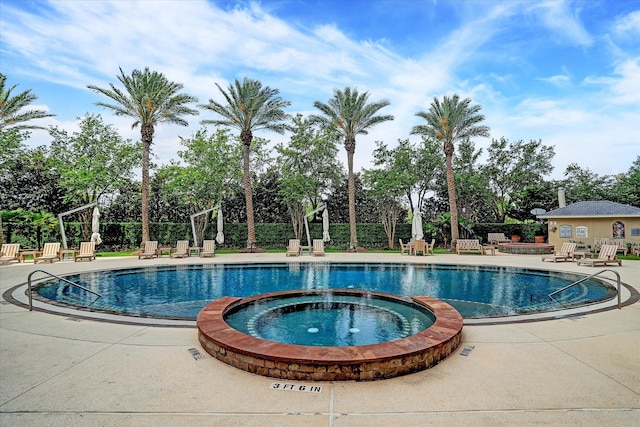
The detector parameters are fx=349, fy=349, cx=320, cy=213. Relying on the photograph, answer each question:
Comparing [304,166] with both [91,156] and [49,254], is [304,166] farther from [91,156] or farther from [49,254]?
[49,254]

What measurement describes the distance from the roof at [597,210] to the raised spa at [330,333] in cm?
1848

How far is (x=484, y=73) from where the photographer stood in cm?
1888

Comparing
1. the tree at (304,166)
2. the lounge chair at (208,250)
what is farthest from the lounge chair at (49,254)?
the tree at (304,166)

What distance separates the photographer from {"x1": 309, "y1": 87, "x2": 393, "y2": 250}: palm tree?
2222cm

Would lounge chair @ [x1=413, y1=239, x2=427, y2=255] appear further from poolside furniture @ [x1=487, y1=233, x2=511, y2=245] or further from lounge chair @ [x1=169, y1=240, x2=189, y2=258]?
lounge chair @ [x1=169, y1=240, x2=189, y2=258]

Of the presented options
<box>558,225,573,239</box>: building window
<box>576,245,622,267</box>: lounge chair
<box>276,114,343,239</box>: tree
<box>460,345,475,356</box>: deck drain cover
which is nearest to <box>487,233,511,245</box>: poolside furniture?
<box>558,225,573,239</box>: building window

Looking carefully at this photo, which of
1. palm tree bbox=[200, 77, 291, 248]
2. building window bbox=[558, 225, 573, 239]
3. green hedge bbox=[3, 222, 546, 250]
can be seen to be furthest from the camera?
green hedge bbox=[3, 222, 546, 250]

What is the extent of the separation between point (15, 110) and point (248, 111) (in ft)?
41.1

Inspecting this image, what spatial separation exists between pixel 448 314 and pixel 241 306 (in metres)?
4.11

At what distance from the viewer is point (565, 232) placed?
21.3 metres

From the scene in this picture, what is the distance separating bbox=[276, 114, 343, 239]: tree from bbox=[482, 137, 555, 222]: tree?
15715mm

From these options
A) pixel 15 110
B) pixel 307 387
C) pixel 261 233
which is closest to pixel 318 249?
pixel 261 233

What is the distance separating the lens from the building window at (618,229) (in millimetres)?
19630

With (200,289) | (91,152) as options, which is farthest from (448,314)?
(91,152)
